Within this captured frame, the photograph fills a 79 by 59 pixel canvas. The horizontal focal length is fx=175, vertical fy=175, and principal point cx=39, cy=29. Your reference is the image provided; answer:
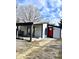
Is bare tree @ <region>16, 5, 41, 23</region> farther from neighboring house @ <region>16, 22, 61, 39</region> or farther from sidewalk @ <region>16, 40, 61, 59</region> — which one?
sidewalk @ <region>16, 40, 61, 59</region>

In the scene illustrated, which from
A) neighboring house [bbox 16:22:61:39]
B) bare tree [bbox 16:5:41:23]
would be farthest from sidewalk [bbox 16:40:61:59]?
bare tree [bbox 16:5:41:23]

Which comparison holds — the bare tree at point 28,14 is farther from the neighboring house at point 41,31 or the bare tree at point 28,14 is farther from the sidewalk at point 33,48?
the sidewalk at point 33,48

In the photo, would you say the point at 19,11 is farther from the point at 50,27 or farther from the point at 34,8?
the point at 50,27

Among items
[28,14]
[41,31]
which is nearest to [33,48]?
[41,31]

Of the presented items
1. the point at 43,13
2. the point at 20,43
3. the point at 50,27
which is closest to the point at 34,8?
the point at 43,13

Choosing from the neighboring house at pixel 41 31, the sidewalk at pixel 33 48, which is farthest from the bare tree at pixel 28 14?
the sidewalk at pixel 33 48

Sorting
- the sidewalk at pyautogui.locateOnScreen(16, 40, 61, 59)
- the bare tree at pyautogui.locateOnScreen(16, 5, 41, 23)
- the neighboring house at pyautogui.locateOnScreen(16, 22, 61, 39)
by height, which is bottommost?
the sidewalk at pyautogui.locateOnScreen(16, 40, 61, 59)

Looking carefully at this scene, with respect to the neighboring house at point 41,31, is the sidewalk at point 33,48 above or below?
below

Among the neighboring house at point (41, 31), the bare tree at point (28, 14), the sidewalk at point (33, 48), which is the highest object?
the bare tree at point (28, 14)

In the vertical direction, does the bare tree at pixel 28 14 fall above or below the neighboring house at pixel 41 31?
above
